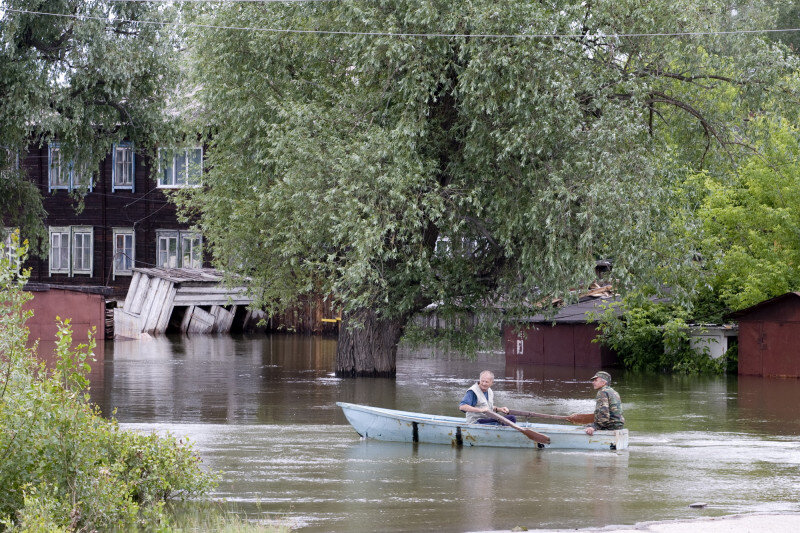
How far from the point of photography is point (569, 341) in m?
42.0

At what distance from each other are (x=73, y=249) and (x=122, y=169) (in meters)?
4.57

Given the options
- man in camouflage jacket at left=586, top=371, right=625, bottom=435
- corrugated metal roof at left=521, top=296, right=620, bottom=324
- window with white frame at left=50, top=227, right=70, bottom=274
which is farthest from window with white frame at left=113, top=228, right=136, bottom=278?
man in camouflage jacket at left=586, top=371, right=625, bottom=435

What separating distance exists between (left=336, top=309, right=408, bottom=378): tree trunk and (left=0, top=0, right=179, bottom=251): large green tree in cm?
926

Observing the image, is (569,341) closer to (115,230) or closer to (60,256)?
(115,230)

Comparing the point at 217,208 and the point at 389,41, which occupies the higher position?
the point at 389,41

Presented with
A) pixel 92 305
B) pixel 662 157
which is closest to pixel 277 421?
pixel 662 157

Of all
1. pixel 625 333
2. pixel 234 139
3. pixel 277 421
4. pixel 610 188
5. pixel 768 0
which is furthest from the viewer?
pixel 768 0

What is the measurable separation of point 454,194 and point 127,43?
7.98m

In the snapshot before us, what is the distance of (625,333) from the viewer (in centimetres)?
3928

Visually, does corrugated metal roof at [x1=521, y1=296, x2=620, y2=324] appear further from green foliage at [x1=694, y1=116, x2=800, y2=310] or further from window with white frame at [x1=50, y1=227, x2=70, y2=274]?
window with white frame at [x1=50, y1=227, x2=70, y2=274]

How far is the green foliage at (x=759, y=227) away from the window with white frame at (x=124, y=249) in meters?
27.6

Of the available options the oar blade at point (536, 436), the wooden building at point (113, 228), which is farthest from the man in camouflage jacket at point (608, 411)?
the wooden building at point (113, 228)

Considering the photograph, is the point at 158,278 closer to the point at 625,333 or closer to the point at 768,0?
the point at 625,333

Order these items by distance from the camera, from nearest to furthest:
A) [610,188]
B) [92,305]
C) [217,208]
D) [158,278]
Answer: [610,188] < [217,208] < [92,305] < [158,278]
